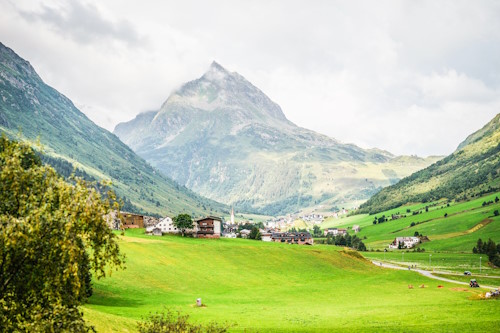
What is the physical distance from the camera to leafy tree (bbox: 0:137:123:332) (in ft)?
74.1

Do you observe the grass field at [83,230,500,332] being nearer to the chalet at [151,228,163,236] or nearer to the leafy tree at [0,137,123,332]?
the leafy tree at [0,137,123,332]

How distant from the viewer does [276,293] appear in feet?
313

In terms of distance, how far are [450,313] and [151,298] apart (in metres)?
52.0

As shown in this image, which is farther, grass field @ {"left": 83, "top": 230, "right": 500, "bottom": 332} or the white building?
the white building

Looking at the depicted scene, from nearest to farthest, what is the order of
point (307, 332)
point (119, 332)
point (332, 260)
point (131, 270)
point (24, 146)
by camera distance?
point (24, 146) → point (119, 332) → point (307, 332) → point (131, 270) → point (332, 260)

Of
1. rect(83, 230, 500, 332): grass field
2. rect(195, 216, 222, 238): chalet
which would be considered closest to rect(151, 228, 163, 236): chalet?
rect(195, 216, 222, 238): chalet

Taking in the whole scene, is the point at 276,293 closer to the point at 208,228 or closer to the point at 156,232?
the point at 208,228

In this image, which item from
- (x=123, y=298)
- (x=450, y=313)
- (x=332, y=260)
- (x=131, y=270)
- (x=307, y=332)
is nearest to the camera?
(x=307, y=332)

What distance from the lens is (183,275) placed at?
101m

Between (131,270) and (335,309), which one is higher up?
(131,270)

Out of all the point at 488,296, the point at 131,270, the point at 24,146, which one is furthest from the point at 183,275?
the point at 24,146

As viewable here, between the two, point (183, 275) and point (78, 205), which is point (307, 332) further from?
point (183, 275)

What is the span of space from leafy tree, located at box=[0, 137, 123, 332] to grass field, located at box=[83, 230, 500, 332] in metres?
21.0

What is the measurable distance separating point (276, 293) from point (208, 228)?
86.6m
